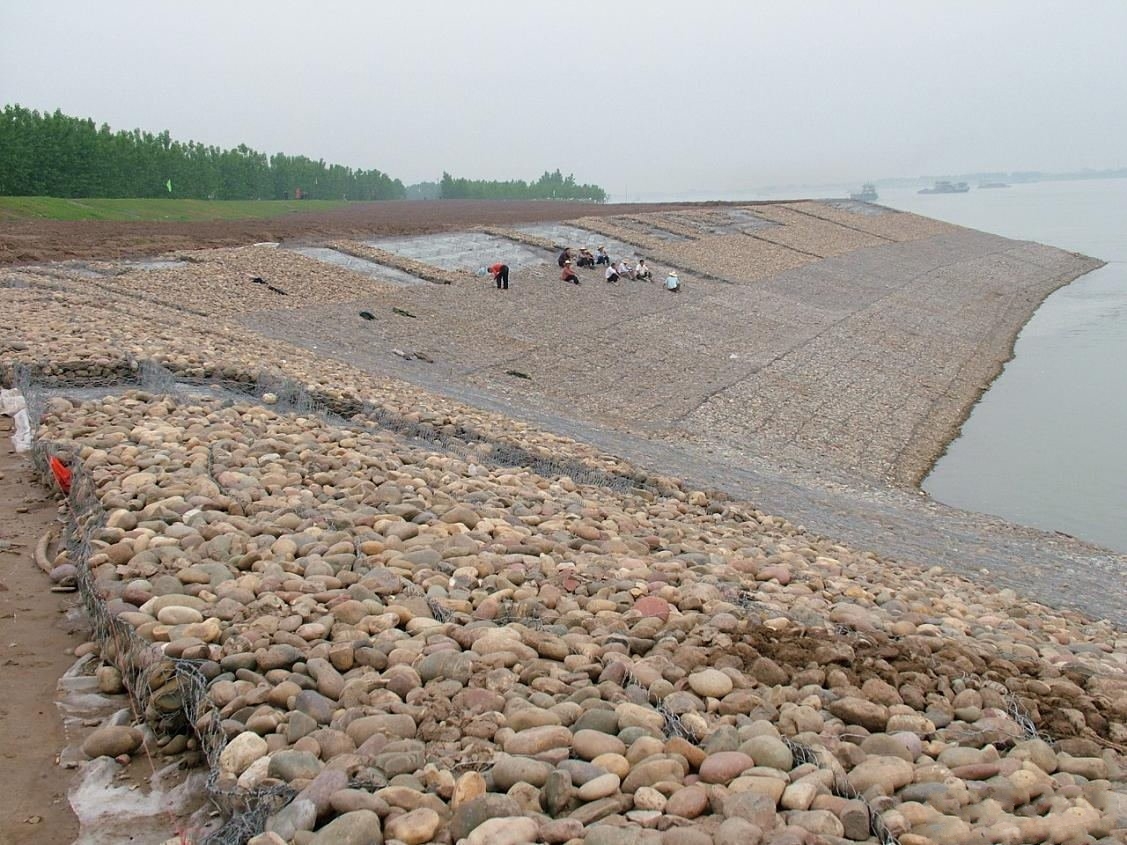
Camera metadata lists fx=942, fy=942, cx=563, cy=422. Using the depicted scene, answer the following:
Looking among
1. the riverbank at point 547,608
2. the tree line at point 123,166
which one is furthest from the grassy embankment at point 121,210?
the riverbank at point 547,608

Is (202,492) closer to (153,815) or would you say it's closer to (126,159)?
(153,815)

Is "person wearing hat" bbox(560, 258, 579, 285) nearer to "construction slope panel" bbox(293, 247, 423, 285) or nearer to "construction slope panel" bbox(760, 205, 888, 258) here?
"construction slope panel" bbox(293, 247, 423, 285)

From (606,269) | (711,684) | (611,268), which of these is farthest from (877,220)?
(711,684)

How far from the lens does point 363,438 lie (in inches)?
369

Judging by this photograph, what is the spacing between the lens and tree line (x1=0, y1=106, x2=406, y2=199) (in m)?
51.7

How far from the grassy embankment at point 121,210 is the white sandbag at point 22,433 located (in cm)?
2963

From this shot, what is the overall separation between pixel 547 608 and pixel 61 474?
4.44 meters

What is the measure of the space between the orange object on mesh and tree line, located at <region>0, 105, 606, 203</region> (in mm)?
51070

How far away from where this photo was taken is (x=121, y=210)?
44844mm

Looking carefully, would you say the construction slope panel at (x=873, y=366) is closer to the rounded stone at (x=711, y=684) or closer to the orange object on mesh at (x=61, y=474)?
the orange object on mesh at (x=61, y=474)

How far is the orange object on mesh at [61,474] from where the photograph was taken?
7.54m

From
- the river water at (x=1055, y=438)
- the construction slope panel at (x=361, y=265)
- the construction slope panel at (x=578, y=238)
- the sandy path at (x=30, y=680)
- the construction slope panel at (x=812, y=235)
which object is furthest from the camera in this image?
the construction slope panel at (x=812, y=235)

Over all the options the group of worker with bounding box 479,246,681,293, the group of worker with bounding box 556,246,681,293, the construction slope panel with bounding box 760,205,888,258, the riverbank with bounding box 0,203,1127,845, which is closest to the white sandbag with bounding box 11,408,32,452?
the riverbank with bounding box 0,203,1127,845

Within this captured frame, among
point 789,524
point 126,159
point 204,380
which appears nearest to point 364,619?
point 789,524
